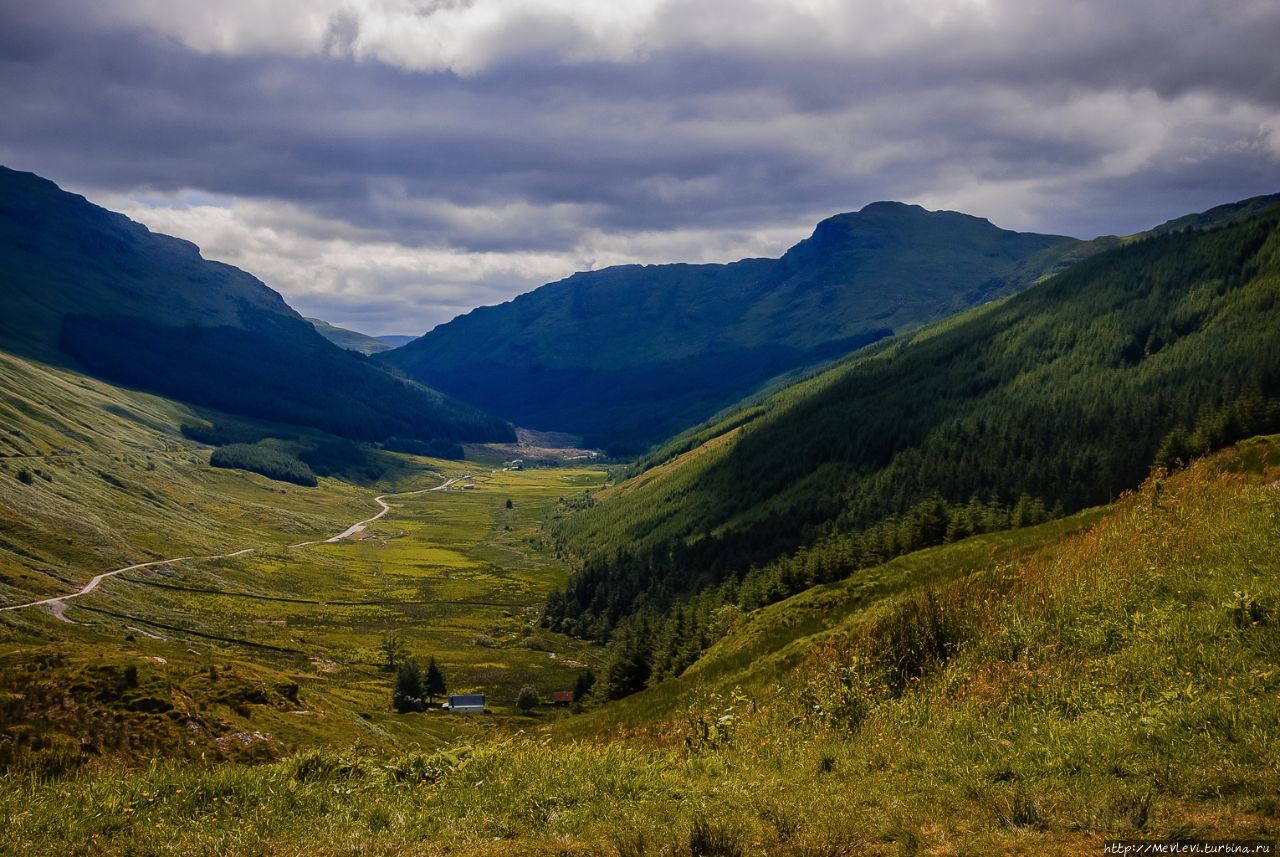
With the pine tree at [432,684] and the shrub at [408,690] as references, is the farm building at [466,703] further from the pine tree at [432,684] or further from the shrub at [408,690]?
the shrub at [408,690]

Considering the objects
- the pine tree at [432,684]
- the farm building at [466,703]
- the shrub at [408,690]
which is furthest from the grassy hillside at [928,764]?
the pine tree at [432,684]

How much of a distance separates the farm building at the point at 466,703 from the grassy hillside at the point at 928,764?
118 meters

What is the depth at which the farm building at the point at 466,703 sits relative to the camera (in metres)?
129

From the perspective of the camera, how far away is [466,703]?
130125 millimetres

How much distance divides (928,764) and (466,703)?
128 metres

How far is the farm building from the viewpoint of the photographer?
12888 centimetres

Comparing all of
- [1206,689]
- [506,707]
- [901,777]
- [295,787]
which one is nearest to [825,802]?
[901,777]

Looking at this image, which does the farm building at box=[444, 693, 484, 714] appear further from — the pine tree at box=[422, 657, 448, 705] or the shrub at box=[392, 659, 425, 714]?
the shrub at box=[392, 659, 425, 714]

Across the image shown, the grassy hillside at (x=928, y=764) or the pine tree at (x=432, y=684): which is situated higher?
the grassy hillside at (x=928, y=764)

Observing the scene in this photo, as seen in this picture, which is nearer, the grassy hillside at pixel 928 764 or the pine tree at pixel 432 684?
the grassy hillside at pixel 928 764

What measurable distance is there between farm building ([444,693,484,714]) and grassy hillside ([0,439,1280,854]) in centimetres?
11792

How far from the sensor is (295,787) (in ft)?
51.0

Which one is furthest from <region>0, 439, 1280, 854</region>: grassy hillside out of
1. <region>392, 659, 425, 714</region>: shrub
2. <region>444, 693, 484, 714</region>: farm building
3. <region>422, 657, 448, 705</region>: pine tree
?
<region>422, 657, 448, 705</region>: pine tree

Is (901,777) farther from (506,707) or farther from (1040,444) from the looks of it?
(1040,444)
